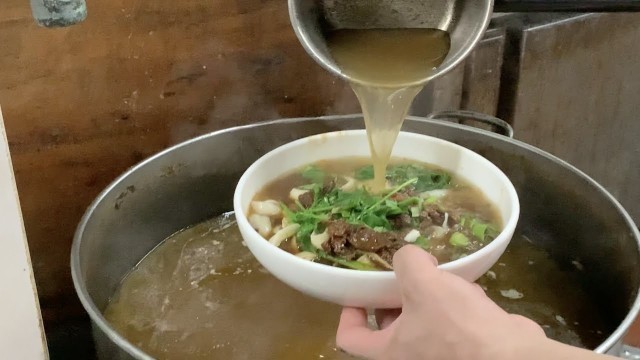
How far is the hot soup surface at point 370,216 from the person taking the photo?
0.75 metres

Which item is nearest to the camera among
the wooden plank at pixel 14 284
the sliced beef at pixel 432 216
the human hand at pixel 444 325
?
the human hand at pixel 444 325

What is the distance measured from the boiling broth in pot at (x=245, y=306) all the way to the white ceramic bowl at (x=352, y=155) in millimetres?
103

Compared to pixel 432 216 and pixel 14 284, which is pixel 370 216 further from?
pixel 14 284

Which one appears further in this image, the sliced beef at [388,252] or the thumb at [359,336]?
the sliced beef at [388,252]

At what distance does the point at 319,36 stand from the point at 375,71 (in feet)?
0.27

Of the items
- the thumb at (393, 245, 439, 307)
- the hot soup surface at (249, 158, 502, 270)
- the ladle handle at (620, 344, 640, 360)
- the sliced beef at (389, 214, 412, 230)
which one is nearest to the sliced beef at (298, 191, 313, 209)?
the hot soup surface at (249, 158, 502, 270)

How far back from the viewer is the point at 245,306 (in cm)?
85

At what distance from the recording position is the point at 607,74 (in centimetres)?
132

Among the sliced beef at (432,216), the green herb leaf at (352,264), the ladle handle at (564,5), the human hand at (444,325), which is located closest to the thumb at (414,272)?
the human hand at (444,325)

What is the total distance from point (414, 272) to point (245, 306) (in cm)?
33

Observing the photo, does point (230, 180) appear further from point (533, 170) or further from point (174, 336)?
point (533, 170)

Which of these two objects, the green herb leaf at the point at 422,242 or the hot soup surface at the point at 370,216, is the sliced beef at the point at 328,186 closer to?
the hot soup surface at the point at 370,216

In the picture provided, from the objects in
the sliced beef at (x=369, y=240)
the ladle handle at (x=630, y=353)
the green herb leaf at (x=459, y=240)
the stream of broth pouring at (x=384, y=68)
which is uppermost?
the stream of broth pouring at (x=384, y=68)

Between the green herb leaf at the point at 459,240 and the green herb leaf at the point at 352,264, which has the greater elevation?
the green herb leaf at the point at 352,264
